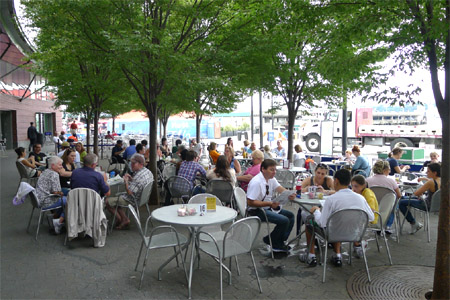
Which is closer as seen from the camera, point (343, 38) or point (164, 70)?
point (343, 38)

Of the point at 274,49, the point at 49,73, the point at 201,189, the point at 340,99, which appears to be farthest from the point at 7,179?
the point at 340,99

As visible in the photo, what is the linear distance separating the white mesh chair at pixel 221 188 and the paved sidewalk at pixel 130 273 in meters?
1.56

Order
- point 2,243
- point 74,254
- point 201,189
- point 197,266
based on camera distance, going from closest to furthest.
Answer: point 197,266 < point 74,254 < point 2,243 < point 201,189

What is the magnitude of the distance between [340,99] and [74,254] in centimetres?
991

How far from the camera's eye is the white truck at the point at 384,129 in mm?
20016

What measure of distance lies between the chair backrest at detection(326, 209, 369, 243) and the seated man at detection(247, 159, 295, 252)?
0.86 meters

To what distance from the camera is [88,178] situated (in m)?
5.79

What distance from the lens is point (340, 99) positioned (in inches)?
486

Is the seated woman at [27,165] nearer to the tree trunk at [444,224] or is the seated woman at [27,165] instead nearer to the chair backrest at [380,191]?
the chair backrest at [380,191]

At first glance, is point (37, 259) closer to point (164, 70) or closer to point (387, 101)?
point (164, 70)

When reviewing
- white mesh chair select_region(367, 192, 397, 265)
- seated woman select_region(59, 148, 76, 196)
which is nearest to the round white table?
white mesh chair select_region(367, 192, 397, 265)

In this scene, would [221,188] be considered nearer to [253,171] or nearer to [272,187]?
[253,171]

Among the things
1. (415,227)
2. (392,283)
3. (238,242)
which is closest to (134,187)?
(238,242)

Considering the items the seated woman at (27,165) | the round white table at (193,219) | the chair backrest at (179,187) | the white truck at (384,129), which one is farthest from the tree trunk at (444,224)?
the white truck at (384,129)
